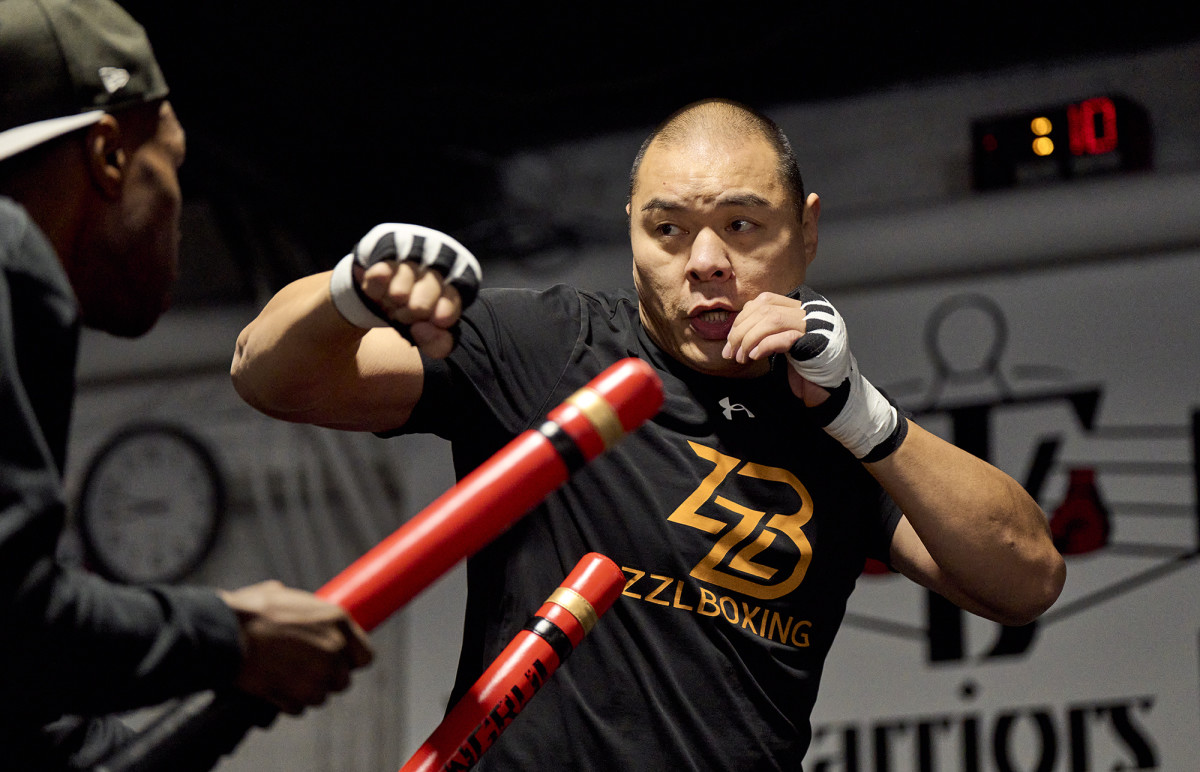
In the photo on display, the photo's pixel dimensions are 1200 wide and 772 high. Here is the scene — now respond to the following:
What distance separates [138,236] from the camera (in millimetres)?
1243

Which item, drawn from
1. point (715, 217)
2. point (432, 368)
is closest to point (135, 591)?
point (432, 368)

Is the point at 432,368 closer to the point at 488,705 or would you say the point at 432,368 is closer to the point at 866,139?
the point at 488,705

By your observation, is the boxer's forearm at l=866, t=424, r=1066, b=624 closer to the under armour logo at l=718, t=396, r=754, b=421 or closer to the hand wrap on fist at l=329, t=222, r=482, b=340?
the under armour logo at l=718, t=396, r=754, b=421

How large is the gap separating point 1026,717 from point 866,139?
2172 millimetres

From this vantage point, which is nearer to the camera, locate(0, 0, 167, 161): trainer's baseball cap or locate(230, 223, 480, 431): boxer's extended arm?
locate(0, 0, 167, 161): trainer's baseball cap

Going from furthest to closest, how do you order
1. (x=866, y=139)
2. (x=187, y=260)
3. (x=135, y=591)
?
(x=187, y=260)
(x=866, y=139)
(x=135, y=591)

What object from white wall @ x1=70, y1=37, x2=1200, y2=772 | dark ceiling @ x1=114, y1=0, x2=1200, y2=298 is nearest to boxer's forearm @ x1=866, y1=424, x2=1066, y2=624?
white wall @ x1=70, y1=37, x2=1200, y2=772

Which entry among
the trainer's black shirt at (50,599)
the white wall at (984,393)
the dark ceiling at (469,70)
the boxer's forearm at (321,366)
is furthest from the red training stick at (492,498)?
the dark ceiling at (469,70)

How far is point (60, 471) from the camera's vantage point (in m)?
Answer: 1.12

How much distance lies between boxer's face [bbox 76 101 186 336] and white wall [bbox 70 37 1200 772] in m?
3.41

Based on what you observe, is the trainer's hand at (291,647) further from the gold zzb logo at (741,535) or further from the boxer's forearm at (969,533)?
the boxer's forearm at (969,533)

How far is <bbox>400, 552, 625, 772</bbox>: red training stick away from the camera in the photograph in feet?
4.55

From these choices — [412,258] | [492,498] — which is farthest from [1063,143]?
[492,498]

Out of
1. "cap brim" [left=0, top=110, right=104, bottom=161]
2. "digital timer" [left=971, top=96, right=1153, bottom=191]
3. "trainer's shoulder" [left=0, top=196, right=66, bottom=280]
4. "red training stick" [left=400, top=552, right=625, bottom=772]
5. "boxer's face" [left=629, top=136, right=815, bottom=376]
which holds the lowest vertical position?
"digital timer" [left=971, top=96, right=1153, bottom=191]
